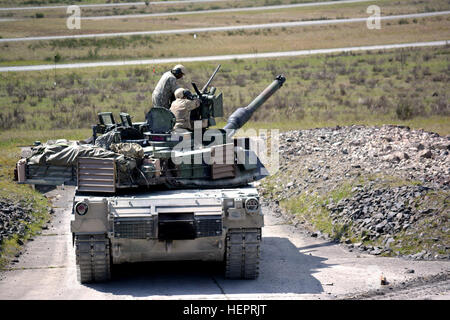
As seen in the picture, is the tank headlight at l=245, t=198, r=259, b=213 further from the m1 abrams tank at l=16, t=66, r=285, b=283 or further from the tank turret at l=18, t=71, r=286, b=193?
the tank turret at l=18, t=71, r=286, b=193

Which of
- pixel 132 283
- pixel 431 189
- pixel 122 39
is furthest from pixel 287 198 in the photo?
pixel 122 39

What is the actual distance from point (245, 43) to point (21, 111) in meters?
27.0

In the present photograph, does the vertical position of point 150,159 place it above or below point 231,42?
below

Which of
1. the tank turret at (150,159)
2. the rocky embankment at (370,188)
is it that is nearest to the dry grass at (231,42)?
the rocky embankment at (370,188)

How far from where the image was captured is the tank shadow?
520 inches

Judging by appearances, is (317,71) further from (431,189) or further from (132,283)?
(132,283)

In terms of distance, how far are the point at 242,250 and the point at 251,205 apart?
800 mm

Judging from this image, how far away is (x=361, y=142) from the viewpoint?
21406 mm

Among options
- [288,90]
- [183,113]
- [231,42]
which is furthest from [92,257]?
[231,42]

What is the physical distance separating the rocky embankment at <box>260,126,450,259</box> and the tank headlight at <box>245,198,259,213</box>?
3.33m

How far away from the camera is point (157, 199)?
13602 millimetres

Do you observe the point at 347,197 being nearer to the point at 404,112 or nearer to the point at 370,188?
the point at 370,188

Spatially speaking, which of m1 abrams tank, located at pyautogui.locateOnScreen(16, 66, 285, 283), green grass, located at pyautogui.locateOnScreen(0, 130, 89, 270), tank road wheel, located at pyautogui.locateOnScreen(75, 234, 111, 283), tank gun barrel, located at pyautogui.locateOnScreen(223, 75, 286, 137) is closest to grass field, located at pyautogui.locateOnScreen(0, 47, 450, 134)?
green grass, located at pyautogui.locateOnScreen(0, 130, 89, 270)

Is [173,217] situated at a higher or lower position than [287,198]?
higher
